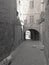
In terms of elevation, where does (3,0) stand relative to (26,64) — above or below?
above

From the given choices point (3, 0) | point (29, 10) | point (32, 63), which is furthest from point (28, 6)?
point (32, 63)

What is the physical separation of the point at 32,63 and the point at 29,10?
21.0m

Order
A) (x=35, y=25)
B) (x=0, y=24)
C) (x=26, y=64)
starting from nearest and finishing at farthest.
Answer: (x=26, y=64)
(x=0, y=24)
(x=35, y=25)

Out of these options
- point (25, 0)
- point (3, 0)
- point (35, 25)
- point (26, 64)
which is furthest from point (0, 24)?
point (25, 0)

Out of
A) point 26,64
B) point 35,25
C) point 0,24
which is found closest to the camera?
Result: point 26,64

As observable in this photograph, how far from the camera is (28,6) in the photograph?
29.2 meters

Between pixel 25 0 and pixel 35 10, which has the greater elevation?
pixel 25 0

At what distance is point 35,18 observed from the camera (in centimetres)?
2861

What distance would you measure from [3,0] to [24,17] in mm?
18290

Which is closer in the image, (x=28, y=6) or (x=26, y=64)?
(x=26, y=64)

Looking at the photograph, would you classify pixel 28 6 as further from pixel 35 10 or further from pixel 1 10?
pixel 1 10

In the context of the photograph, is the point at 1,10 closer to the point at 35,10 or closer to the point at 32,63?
the point at 32,63

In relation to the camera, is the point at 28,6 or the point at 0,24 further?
the point at 28,6

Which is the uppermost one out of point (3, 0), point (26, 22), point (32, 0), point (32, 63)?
point (32, 0)
